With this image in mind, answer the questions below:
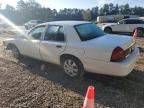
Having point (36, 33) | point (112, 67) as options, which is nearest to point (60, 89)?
point (112, 67)

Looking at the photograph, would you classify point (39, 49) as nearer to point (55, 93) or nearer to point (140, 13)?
point (55, 93)

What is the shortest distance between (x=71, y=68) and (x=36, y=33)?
6.30ft

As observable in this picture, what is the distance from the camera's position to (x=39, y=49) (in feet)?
22.8

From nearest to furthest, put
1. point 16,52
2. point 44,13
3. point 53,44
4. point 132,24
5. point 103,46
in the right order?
point 103,46 → point 53,44 → point 16,52 → point 132,24 → point 44,13

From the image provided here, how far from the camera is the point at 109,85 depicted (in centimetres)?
562

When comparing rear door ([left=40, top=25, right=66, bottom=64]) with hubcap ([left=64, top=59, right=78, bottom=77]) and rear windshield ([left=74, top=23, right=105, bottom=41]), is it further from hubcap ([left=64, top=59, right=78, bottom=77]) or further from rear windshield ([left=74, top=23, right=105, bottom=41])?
rear windshield ([left=74, top=23, right=105, bottom=41])

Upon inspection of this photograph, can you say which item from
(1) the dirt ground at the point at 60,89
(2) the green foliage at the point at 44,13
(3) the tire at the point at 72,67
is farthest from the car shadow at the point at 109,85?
(2) the green foliage at the point at 44,13

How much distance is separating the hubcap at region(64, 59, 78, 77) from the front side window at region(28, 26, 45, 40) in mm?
1455

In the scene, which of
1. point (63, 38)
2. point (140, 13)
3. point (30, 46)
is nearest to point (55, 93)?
point (63, 38)

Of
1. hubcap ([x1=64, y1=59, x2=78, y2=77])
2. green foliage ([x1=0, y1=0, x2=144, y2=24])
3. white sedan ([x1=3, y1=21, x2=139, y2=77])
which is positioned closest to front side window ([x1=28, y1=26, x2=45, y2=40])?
white sedan ([x1=3, y1=21, x2=139, y2=77])

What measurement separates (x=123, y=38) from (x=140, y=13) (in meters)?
89.5

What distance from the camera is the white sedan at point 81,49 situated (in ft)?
Result: 17.2

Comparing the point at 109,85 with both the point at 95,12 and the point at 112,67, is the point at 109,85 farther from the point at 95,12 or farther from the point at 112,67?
the point at 95,12

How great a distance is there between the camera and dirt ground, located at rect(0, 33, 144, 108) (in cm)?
473
